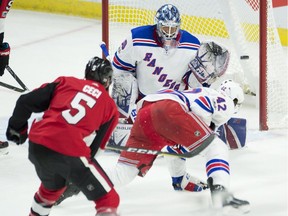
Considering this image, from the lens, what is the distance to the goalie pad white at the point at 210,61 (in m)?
3.58

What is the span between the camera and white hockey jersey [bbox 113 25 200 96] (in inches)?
159

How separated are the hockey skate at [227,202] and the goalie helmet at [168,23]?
101 cm

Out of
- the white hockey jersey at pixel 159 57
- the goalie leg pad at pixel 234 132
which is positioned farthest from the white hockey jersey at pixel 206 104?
the goalie leg pad at pixel 234 132

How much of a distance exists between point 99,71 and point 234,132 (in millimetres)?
1618

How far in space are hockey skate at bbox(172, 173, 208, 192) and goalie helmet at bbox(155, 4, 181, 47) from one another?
0.67 metres

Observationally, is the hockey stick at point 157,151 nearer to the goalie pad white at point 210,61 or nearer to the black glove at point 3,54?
the goalie pad white at point 210,61

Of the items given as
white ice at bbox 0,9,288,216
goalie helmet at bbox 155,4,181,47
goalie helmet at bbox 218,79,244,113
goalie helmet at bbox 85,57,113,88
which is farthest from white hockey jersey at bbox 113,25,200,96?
goalie helmet at bbox 85,57,113,88

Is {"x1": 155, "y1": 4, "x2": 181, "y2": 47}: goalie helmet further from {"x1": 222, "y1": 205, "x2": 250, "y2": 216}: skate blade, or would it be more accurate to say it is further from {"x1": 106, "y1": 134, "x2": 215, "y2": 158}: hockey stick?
{"x1": 222, "y1": 205, "x2": 250, "y2": 216}: skate blade

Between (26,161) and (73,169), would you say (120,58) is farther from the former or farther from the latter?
(73,169)

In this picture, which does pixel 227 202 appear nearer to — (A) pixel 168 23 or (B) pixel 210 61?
(B) pixel 210 61

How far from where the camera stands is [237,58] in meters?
5.27

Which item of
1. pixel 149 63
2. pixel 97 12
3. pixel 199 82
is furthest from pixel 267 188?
pixel 97 12

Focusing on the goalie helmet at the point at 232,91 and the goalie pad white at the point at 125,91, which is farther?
the goalie pad white at the point at 125,91

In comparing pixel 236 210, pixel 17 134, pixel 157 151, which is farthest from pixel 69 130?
pixel 236 210
